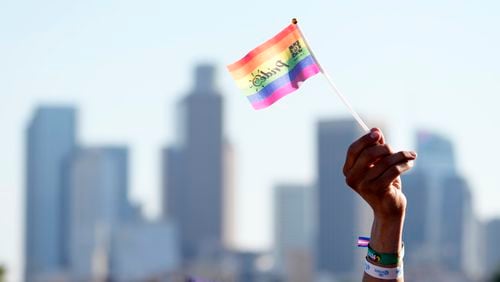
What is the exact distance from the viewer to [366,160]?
589 centimetres

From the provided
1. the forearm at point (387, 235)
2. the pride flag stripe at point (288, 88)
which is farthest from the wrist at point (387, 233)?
the pride flag stripe at point (288, 88)

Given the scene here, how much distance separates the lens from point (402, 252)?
6.14 meters

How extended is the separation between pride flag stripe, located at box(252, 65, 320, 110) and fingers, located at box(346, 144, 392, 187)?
3.15ft

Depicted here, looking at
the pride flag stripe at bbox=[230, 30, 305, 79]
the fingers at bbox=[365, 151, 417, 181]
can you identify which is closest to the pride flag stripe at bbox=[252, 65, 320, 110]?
the pride flag stripe at bbox=[230, 30, 305, 79]

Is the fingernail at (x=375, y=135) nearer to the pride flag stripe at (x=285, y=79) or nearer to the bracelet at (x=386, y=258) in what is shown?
the bracelet at (x=386, y=258)

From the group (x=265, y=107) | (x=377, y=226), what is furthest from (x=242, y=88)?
(x=377, y=226)

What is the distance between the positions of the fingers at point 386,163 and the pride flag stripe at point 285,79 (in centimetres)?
103

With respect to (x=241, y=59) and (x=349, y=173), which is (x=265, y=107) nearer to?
(x=241, y=59)

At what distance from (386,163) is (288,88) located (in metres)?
1.11

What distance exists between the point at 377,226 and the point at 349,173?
0.24 meters

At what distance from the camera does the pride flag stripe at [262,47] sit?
6.93m

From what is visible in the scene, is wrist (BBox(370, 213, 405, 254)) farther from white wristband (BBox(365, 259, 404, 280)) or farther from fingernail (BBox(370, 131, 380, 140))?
fingernail (BBox(370, 131, 380, 140))

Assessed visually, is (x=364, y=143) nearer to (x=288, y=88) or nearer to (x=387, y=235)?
(x=387, y=235)

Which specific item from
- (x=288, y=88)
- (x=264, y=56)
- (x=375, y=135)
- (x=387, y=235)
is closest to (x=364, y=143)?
(x=375, y=135)
